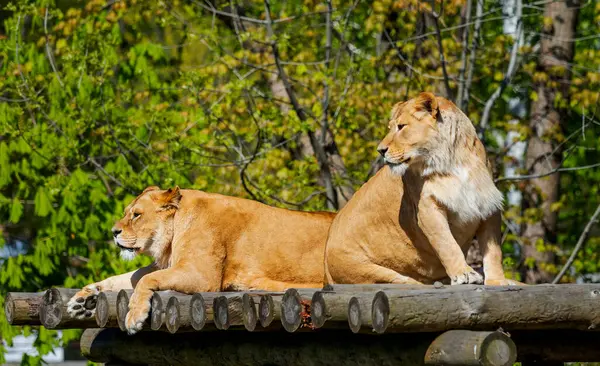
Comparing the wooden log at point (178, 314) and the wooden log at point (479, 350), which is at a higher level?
the wooden log at point (479, 350)

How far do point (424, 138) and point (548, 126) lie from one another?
6.25 meters

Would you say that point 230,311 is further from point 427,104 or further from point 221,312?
point 427,104

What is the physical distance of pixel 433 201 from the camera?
5.59 metres

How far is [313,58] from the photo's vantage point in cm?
1205

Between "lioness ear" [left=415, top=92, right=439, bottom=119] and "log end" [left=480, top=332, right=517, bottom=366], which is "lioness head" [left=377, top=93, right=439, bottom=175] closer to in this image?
"lioness ear" [left=415, top=92, right=439, bottom=119]

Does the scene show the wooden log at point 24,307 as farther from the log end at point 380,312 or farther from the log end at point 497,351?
the log end at point 497,351

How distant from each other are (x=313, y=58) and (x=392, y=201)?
6.21 m

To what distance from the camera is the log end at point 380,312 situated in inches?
173

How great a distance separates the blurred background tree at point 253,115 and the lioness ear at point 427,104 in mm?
4014

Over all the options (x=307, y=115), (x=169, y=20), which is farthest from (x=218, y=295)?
(x=169, y=20)

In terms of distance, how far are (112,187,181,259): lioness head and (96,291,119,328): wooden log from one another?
45cm

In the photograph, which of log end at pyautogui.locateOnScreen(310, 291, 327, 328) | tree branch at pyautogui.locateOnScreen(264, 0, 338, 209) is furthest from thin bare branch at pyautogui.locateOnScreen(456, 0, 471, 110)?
log end at pyautogui.locateOnScreen(310, 291, 327, 328)

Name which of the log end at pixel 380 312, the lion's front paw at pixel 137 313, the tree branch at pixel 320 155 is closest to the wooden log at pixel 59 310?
the lion's front paw at pixel 137 313

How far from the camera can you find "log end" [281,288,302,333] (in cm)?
488
